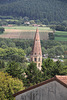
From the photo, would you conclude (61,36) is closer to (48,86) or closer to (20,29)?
(20,29)

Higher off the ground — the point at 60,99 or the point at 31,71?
the point at 60,99

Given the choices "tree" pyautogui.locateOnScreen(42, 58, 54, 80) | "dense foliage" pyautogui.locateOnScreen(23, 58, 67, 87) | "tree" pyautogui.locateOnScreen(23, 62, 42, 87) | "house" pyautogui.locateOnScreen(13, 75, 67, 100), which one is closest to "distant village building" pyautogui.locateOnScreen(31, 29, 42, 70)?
"tree" pyautogui.locateOnScreen(42, 58, 54, 80)

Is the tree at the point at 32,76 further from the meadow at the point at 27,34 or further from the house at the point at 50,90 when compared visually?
the meadow at the point at 27,34

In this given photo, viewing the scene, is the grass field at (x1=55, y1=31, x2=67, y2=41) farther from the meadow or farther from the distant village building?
the distant village building

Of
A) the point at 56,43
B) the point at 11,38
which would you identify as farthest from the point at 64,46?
the point at 11,38

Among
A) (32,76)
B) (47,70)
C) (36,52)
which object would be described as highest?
(47,70)

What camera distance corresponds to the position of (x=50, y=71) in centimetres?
2823

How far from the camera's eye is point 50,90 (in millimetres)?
10273

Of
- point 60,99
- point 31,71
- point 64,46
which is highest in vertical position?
point 60,99

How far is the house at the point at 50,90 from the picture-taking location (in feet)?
32.9

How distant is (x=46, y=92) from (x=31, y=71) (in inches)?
742

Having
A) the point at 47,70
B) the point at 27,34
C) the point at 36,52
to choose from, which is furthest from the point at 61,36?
the point at 47,70

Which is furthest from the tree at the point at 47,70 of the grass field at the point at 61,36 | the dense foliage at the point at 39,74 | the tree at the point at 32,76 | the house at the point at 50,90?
the grass field at the point at 61,36

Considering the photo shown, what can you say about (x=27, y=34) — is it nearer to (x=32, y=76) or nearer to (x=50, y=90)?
(x=32, y=76)
